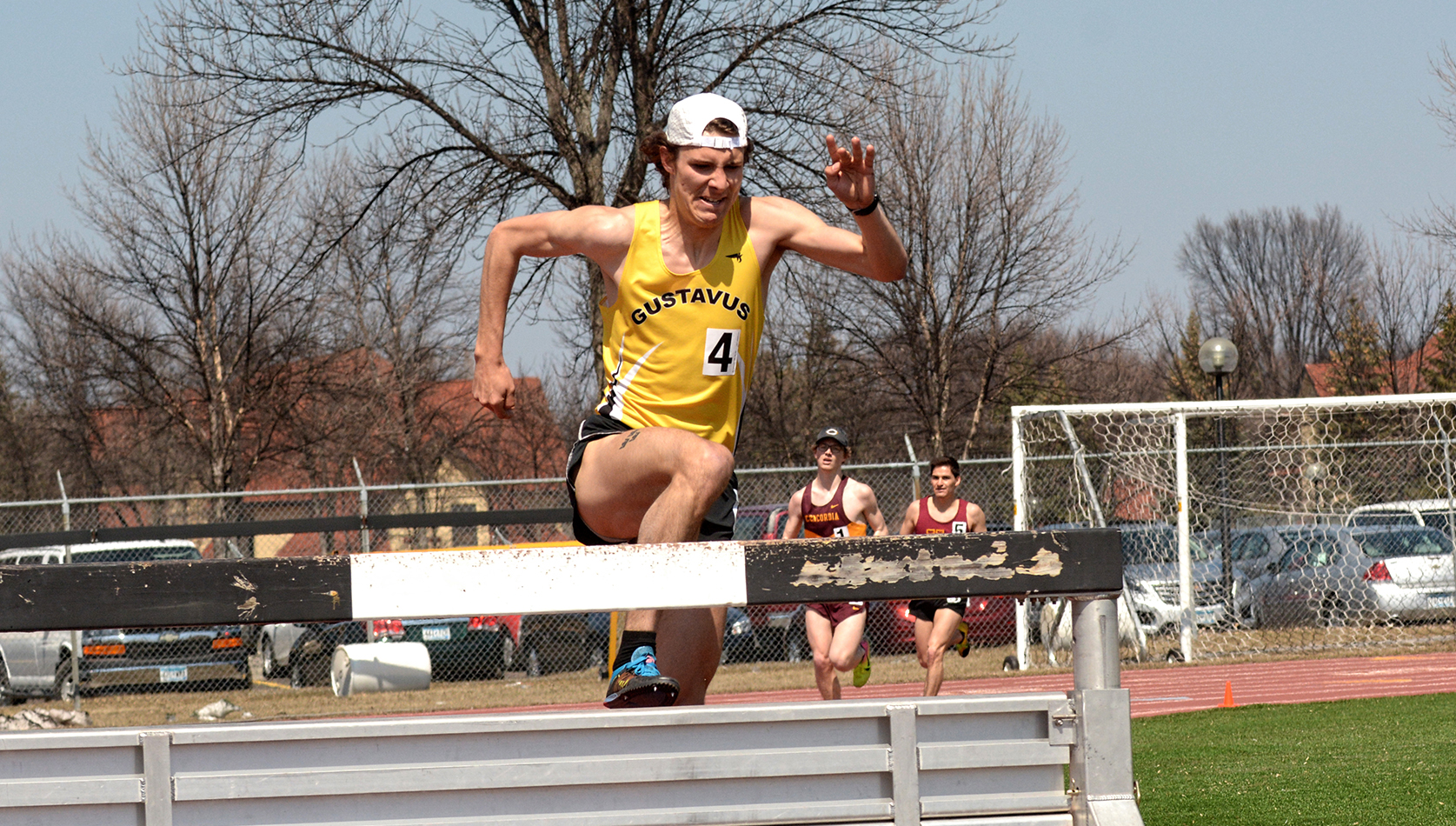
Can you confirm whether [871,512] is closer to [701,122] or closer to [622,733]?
[701,122]

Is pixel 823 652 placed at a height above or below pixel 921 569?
below

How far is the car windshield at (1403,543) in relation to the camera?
625 inches

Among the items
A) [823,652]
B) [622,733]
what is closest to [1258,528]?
[823,652]

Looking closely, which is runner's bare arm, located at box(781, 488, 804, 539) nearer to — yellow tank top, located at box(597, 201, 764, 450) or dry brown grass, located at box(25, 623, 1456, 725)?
dry brown grass, located at box(25, 623, 1456, 725)

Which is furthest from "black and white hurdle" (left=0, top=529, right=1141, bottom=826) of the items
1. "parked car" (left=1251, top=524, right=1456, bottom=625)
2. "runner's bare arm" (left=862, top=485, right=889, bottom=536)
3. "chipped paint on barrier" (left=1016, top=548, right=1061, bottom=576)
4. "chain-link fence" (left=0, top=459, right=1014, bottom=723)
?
"parked car" (left=1251, top=524, right=1456, bottom=625)

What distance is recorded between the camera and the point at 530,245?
3.49m

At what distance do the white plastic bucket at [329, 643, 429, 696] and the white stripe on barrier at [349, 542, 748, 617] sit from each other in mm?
11909

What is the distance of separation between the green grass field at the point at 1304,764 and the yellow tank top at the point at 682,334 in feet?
10.4

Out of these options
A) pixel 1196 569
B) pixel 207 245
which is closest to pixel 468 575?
pixel 1196 569

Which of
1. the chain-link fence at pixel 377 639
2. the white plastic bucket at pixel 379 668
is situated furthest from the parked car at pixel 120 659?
the white plastic bucket at pixel 379 668

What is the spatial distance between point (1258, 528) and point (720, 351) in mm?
14342

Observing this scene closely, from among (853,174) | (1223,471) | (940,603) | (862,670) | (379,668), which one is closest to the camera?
(853,174)

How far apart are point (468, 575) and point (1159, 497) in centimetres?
1463

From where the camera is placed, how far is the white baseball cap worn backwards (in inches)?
135
